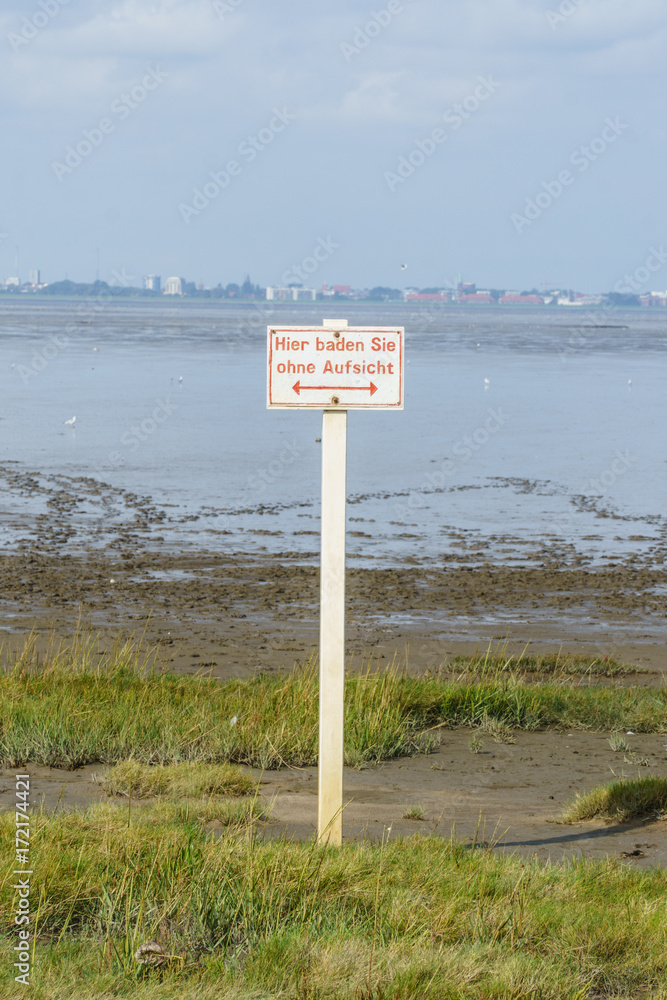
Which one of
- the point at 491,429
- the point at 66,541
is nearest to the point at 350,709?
the point at 66,541

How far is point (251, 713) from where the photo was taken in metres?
7.25

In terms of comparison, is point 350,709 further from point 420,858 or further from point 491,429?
point 491,429

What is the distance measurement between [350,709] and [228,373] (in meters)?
38.0

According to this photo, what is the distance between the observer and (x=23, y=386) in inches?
1490

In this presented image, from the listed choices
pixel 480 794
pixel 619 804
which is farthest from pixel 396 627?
pixel 619 804

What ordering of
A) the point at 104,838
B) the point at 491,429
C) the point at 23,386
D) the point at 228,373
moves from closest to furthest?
the point at 104,838 → the point at 491,429 → the point at 23,386 → the point at 228,373

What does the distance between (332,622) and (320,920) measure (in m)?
1.38

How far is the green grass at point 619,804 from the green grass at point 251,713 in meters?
1.47

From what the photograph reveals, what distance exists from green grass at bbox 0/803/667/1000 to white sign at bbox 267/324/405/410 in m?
1.90

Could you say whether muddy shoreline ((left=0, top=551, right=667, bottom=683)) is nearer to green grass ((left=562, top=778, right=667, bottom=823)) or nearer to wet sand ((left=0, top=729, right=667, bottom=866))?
wet sand ((left=0, top=729, right=667, bottom=866))

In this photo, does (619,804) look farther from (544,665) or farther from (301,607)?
(301,607)

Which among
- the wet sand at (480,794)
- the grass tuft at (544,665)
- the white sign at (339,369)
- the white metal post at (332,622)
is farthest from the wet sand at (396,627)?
the white sign at (339,369)

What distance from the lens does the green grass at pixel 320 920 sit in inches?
146

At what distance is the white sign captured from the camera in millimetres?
4984
